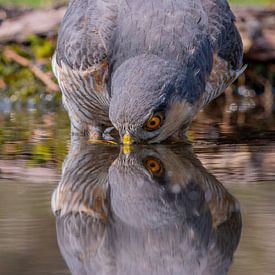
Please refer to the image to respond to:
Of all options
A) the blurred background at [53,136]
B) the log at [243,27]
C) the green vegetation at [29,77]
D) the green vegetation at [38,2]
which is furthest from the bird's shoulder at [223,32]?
the green vegetation at [38,2]

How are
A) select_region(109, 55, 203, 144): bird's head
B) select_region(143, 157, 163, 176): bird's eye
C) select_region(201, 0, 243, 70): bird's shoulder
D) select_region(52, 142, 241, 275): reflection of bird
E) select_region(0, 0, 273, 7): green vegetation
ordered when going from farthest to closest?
select_region(0, 0, 273, 7): green vegetation < select_region(201, 0, 243, 70): bird's shoulder < select_region(109, 55, 203, 144): bird's head < select_region(143, 157, 163, 176): bird's eye < select_region(52, 142, 241, 275): reflection of bird

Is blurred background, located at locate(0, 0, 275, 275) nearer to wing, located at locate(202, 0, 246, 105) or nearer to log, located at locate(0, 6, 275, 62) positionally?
log, located at locate(0, 6, 275, 62)

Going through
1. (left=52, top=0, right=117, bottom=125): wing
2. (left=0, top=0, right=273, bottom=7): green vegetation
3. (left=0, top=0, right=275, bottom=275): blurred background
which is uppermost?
(left=0, top=0, right=273, bottom=7): green vegetation

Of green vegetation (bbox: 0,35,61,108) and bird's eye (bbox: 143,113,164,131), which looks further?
green vegetation (bbox: 0,35,61,108)

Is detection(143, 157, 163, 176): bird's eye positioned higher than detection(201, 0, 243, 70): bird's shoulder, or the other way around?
detection(201, 0, 243, 70): bird's shoulder

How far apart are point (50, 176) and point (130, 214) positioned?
130 cm

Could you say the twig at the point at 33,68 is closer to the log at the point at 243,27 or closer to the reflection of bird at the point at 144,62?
the log at the point at 243,27

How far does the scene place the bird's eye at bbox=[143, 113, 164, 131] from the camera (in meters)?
6.62

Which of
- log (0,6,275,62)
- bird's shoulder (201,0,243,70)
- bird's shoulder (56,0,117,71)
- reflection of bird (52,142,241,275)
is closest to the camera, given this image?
reflection of bird (52,142,241,275)

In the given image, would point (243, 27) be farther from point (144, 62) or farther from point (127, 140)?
point (127, 140)

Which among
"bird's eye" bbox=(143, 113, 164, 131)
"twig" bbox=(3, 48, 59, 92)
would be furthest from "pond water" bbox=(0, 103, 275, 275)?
"twig" bbox=(3, 48, 59, 92)

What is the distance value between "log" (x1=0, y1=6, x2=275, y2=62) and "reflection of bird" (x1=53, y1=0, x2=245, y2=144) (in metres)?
3.07

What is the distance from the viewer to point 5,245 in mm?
4375

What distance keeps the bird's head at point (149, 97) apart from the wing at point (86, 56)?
0.31 meters
